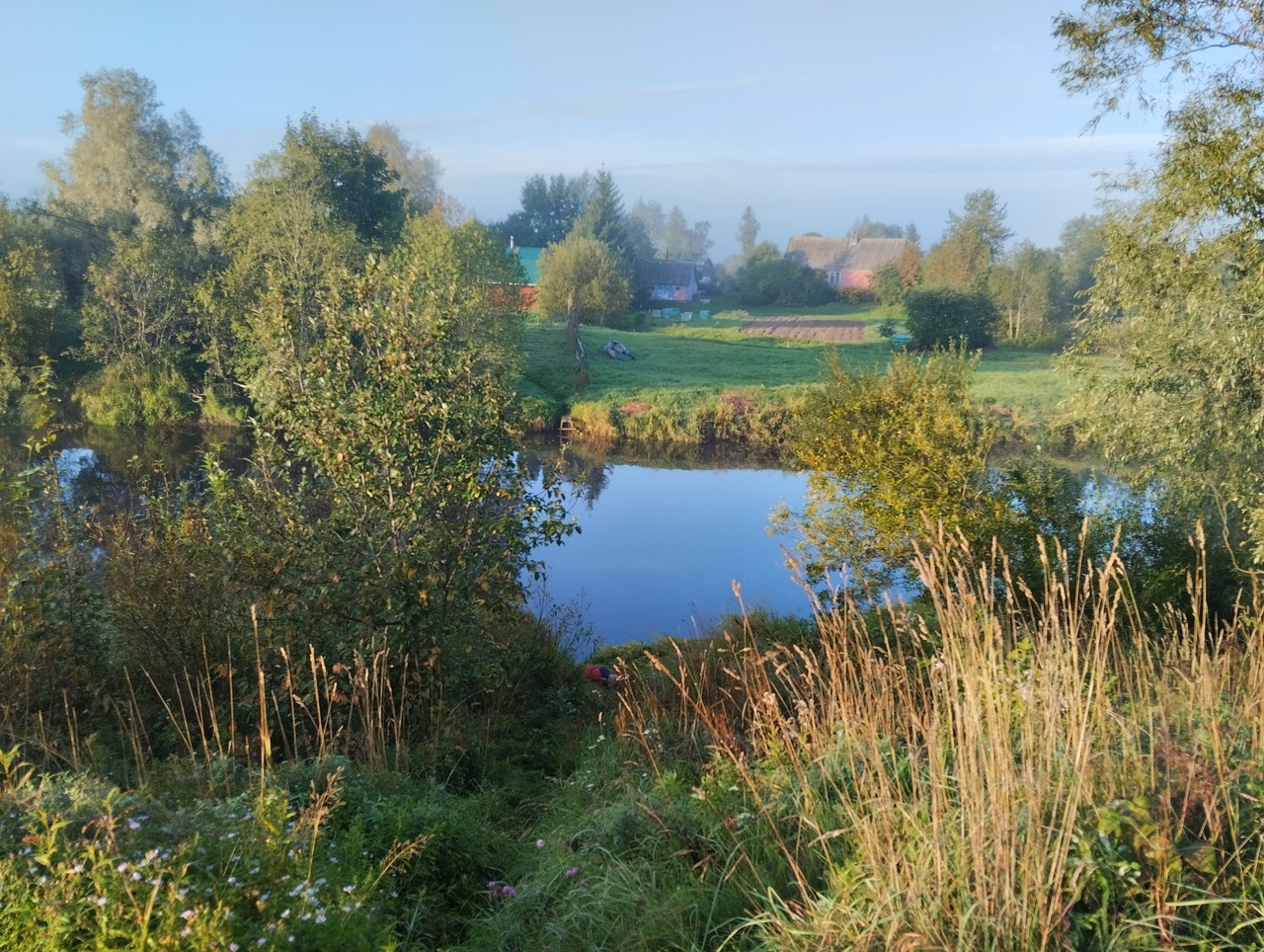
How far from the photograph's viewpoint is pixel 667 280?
6869cm

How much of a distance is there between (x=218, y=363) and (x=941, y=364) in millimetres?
22589

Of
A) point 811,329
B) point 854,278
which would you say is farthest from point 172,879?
point 854,278

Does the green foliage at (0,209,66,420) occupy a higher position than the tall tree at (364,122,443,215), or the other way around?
the tall tree at (364,122,443,215)

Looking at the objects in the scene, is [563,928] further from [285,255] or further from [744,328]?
[744,328]

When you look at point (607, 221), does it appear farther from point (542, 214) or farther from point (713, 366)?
point (713, 366)

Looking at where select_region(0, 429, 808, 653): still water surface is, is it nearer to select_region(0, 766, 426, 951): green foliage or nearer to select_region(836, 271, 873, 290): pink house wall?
select_region(0, 766, 426, 951): green foliage

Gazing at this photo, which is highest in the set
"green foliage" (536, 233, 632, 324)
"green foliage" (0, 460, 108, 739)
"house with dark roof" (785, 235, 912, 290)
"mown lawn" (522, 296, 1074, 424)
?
"house with dark roof" (785, 235, 912, 290)

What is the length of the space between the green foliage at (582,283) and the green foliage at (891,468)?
30482 mm

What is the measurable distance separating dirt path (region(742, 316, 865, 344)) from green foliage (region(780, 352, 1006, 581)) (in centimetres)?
3224

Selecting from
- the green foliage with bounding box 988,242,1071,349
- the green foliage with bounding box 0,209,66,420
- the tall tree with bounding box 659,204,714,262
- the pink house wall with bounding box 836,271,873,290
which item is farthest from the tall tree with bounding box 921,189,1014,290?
the tall tree with bounding box 659,204,714,262

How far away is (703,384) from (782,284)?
33.9 metres

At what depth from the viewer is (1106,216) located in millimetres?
10211

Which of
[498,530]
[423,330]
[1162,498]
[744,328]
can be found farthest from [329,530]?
[744,328]

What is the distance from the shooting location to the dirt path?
46375 millimetres
